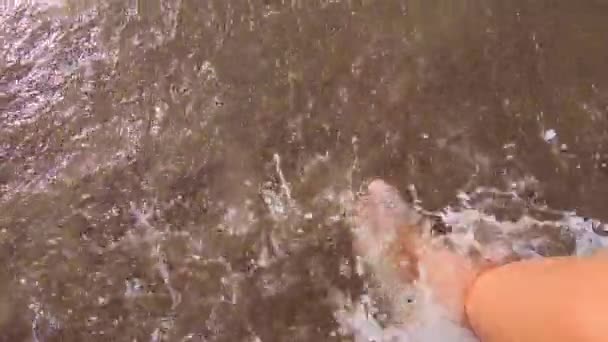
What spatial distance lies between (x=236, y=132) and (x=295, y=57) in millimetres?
198

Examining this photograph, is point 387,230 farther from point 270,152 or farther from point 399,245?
point 270,152

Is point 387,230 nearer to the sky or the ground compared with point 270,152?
nearer to the ground

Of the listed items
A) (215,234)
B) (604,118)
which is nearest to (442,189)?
(604,118)

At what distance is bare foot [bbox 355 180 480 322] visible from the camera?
1.50 m

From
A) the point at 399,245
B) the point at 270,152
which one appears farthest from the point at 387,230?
the point at 270,152

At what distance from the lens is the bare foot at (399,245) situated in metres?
1.50

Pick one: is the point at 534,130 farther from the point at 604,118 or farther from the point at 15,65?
the point at 15,65

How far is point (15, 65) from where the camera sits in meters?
1.62

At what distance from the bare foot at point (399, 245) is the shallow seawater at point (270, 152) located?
3 cm

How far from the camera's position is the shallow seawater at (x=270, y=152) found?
60.2 inches

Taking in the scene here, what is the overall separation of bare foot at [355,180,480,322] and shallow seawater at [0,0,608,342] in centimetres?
3

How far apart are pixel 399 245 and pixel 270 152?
0.32 metres

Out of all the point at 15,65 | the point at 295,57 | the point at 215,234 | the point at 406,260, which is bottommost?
the point at 406,260

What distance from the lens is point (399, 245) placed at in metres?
1.53
